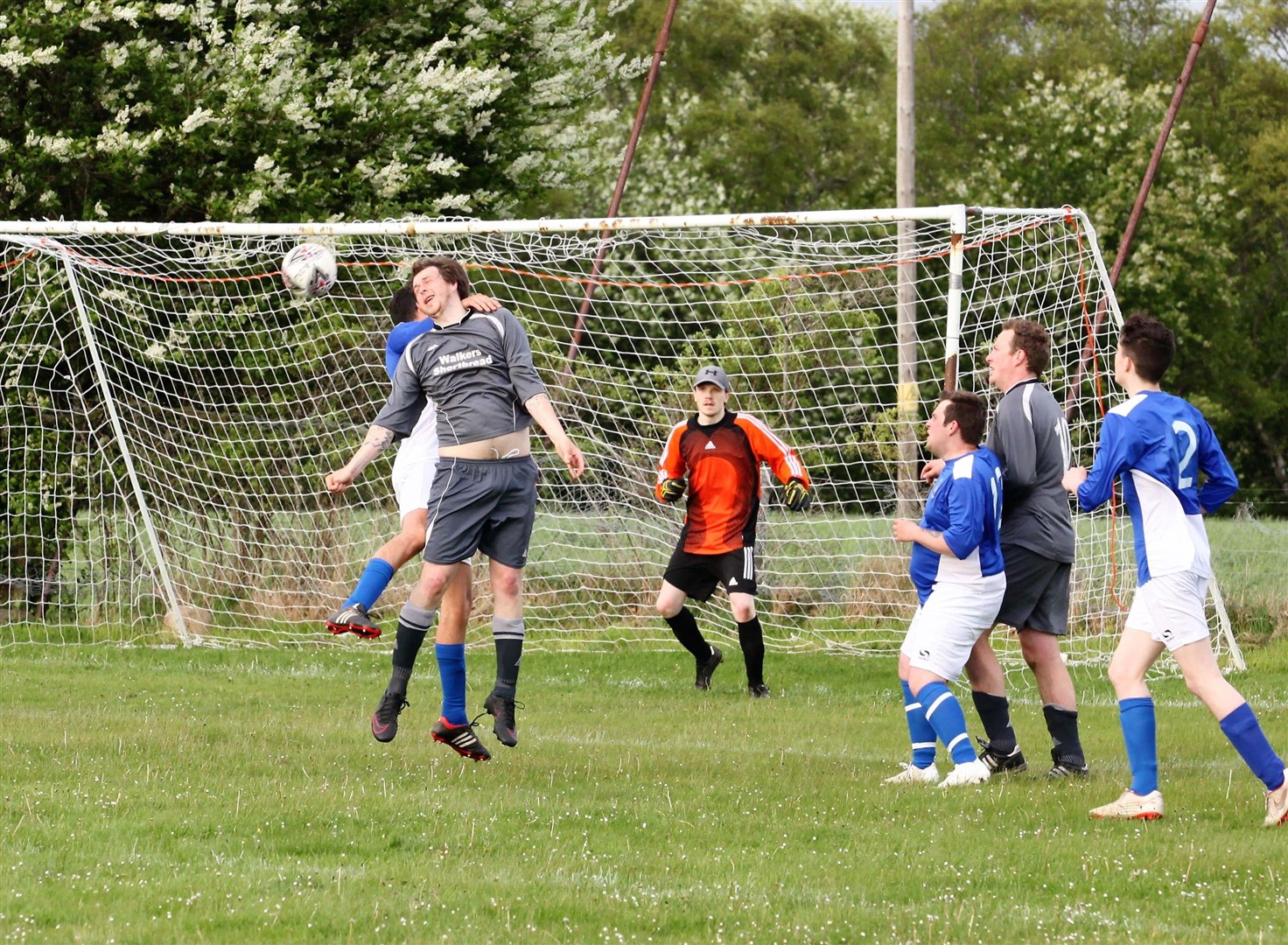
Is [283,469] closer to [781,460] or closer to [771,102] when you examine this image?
[781,460]

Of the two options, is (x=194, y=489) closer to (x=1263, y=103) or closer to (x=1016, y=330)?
(x=1016, y=330)

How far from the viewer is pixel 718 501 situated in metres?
10.9

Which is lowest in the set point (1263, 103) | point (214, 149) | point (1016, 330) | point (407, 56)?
point (1016, 330)

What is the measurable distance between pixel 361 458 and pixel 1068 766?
3527mm

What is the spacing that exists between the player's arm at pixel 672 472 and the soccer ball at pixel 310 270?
2.54 metres

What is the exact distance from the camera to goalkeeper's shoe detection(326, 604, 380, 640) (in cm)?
803

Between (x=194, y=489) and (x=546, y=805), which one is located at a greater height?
(x=194, y=489)

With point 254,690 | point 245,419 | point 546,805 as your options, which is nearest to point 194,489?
point 245,419

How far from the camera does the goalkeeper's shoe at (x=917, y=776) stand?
23.0 ft

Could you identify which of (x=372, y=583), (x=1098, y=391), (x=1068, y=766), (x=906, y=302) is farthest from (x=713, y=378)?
(x=1068, y=766)

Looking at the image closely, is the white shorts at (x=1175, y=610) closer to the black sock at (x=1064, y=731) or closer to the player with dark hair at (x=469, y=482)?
the black sock at (x=1064, y=731)

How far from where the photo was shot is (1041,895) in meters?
4.93

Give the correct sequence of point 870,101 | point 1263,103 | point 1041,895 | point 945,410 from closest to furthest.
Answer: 1. point 1041,895
2. point 945,410
3. point 1263,103
4. point 870,101

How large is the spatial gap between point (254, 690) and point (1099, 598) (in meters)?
5.97
